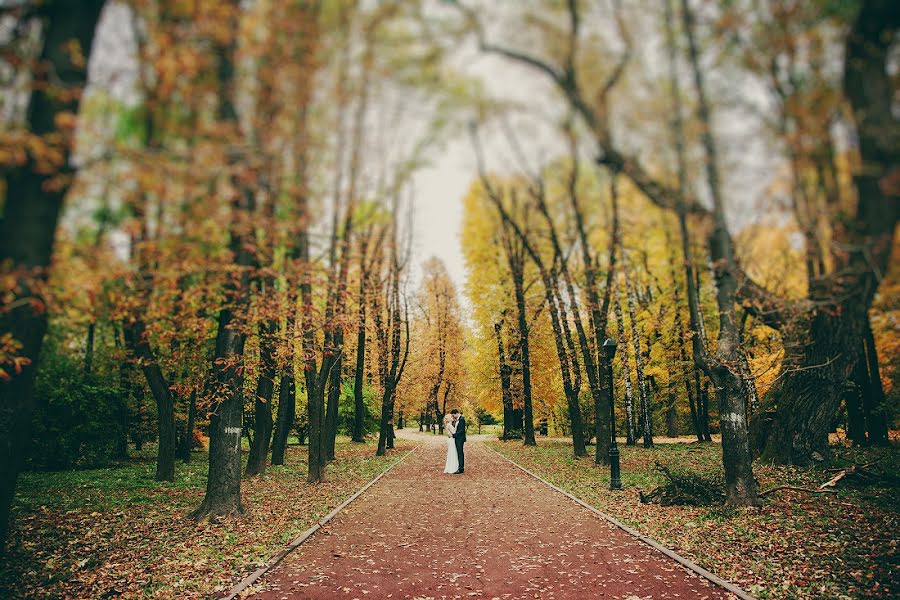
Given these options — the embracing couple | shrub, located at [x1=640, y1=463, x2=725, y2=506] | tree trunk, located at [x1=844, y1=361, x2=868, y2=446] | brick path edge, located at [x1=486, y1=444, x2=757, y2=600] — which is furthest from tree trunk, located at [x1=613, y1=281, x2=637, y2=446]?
Result: brick path edge, located at [x1=486, y1=444, x2=757, y2=600]

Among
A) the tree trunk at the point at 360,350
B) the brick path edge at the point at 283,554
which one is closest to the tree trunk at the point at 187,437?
the tree trunk at the point at 360,350

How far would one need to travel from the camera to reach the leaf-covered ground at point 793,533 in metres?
5.32

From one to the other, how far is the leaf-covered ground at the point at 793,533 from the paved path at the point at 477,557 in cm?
58

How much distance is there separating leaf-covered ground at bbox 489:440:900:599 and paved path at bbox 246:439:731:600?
578mm

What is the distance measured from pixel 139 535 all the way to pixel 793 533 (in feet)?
30.8

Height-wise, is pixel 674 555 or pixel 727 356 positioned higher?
pixel 727 356

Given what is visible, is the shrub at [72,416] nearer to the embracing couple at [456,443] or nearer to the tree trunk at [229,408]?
the tree trunk at [229,408]

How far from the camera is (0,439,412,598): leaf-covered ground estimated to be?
541 cm

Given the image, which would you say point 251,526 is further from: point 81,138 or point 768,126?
point 768,126

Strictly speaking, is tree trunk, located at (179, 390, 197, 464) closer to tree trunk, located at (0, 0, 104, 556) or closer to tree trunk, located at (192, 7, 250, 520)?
tree trunk, located at (192, 7, 250, 520)

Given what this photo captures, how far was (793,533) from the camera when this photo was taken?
6.82 m

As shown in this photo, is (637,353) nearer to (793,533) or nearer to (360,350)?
(360,350)

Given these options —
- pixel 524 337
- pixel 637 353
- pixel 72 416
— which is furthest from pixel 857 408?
pixel 72 416

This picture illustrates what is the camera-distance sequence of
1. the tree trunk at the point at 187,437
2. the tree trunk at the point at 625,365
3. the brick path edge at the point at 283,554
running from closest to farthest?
the brick path edge at the point at 283,554
the tree trunk at the point at 625,365
the tree trunk at the point at 187,437
